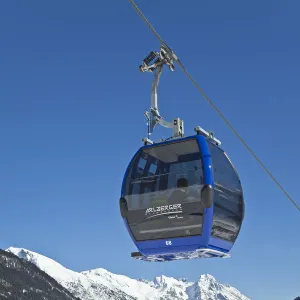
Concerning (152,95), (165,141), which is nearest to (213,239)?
(165,141)

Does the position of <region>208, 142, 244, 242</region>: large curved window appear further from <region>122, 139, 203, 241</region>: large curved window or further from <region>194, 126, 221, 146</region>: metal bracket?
<region>122, 139, 203, 241</region>: large curved window

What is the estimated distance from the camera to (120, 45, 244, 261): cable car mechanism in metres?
12.8

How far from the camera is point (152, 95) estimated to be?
543 inches

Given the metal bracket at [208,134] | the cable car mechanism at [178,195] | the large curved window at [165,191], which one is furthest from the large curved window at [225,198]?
the large curved window at [165,191]

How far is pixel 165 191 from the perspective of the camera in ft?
44.4

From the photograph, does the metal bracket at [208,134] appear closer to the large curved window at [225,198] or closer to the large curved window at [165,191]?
the large curved window at [225,198]

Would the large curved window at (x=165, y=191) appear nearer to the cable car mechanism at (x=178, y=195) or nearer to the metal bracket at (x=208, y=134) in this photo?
the cable car mechanism at (x=178, y=195)

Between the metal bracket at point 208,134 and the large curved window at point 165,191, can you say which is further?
the metal bracket at point 208,134

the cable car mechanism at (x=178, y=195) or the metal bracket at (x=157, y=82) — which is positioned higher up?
the metal bracket at (x=157, y=82)

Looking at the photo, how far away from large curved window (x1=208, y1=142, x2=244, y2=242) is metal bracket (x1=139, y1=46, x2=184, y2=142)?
3.29 ft

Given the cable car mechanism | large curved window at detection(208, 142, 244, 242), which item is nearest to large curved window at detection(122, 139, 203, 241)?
the cable car mechanism

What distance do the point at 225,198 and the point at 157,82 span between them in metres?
3.35

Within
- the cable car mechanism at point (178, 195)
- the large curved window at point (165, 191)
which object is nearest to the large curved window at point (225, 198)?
the cable car mechanism at point (178, 195)

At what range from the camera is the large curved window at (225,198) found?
514 inches
